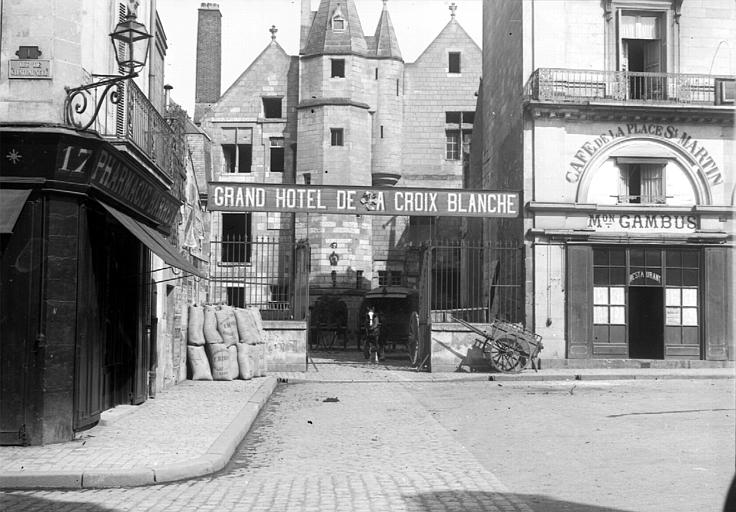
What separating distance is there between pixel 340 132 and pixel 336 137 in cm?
32

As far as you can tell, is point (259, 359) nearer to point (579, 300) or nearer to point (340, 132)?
point (579, 300)

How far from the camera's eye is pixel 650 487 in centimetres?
729

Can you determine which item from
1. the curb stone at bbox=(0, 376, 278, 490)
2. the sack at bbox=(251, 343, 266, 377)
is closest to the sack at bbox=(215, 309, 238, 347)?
the sack at bbox=(251, 343, 266, 377)

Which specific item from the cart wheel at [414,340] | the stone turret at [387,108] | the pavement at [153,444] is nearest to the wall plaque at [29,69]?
the pavement at [153,444]

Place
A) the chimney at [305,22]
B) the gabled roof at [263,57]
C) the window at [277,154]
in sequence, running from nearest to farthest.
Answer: the chimney at [305,22] → the window at [277,154] → the gabled roof at [263,57]

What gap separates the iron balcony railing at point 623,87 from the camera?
74.2 feet

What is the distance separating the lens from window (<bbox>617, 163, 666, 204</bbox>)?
22.8 meters

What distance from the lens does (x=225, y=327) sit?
17234 mm

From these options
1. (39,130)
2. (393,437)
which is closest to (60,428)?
(39,130)

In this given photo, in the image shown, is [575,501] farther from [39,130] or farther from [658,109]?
[658,109]

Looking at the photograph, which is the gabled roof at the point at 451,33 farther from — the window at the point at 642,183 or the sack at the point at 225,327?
the sack at the point at 225,327

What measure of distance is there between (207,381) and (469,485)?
1020cm

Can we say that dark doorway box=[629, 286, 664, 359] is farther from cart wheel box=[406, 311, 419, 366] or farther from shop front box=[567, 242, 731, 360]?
cart wheel box=[406, 311, 419, 366]

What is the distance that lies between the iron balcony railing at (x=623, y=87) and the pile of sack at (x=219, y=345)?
10.6m
